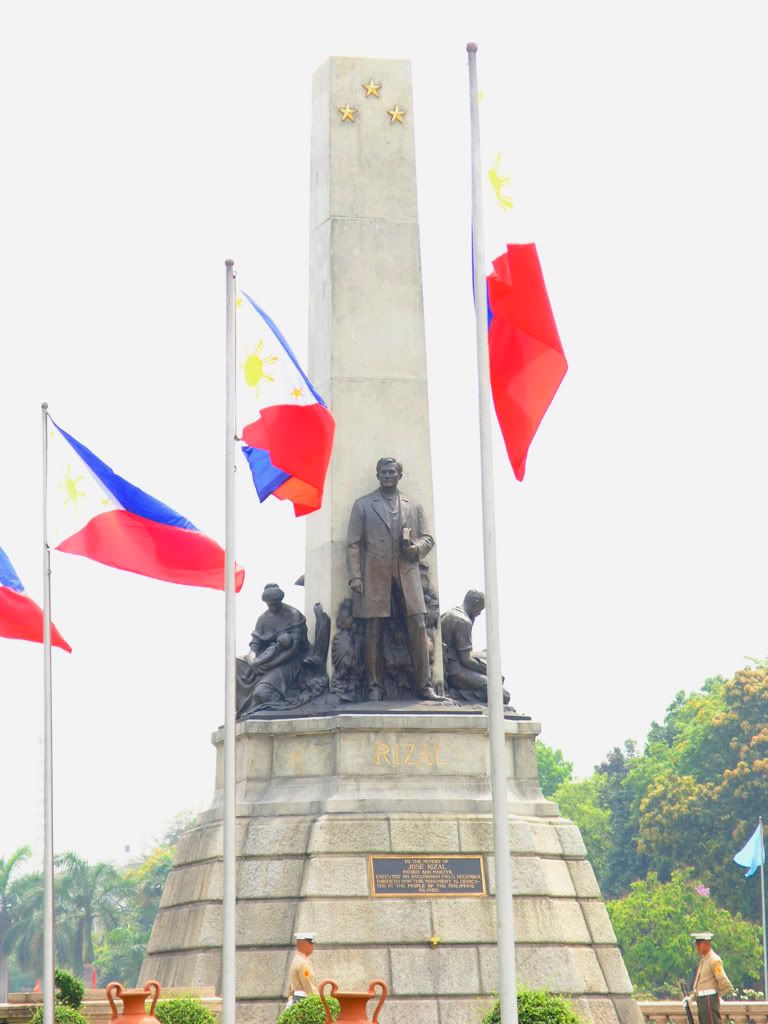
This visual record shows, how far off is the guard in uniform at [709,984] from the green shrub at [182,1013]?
5457 millimetres

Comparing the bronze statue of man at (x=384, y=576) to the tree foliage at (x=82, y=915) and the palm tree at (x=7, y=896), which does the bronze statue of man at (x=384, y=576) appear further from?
the palm tree at (x=7, y=896)

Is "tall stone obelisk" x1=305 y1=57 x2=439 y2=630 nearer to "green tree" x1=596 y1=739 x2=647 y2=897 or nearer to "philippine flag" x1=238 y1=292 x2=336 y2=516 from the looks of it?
"philippine flag" x1=238 y1=292 x2=336 y2=516

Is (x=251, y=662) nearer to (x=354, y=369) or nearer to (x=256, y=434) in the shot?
(x=354, y=369)

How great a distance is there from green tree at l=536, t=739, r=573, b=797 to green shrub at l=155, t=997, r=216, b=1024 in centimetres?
6065

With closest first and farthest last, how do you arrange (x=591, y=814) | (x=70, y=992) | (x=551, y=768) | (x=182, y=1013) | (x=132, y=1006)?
(x=132, y=1006) < (x=182, y=1013) < (x=70, y=992) < (x=591, y=814) < (x=551, y=768)

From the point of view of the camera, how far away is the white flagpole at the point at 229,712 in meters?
17.8

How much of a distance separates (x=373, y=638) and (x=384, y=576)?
771 millimetres

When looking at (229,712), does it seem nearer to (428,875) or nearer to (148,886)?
(428,875)

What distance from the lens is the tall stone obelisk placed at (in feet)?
83.1

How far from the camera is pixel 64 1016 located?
68.3 ft

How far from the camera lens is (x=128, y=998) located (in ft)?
59.6

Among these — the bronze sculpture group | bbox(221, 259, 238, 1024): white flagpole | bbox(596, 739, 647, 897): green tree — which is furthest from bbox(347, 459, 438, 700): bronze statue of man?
bbox(596, 739, 647, 897): green tree

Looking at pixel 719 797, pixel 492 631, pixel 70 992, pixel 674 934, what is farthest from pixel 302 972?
pixel 719 797

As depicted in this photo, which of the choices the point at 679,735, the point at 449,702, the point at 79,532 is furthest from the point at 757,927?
the point at 79,532
